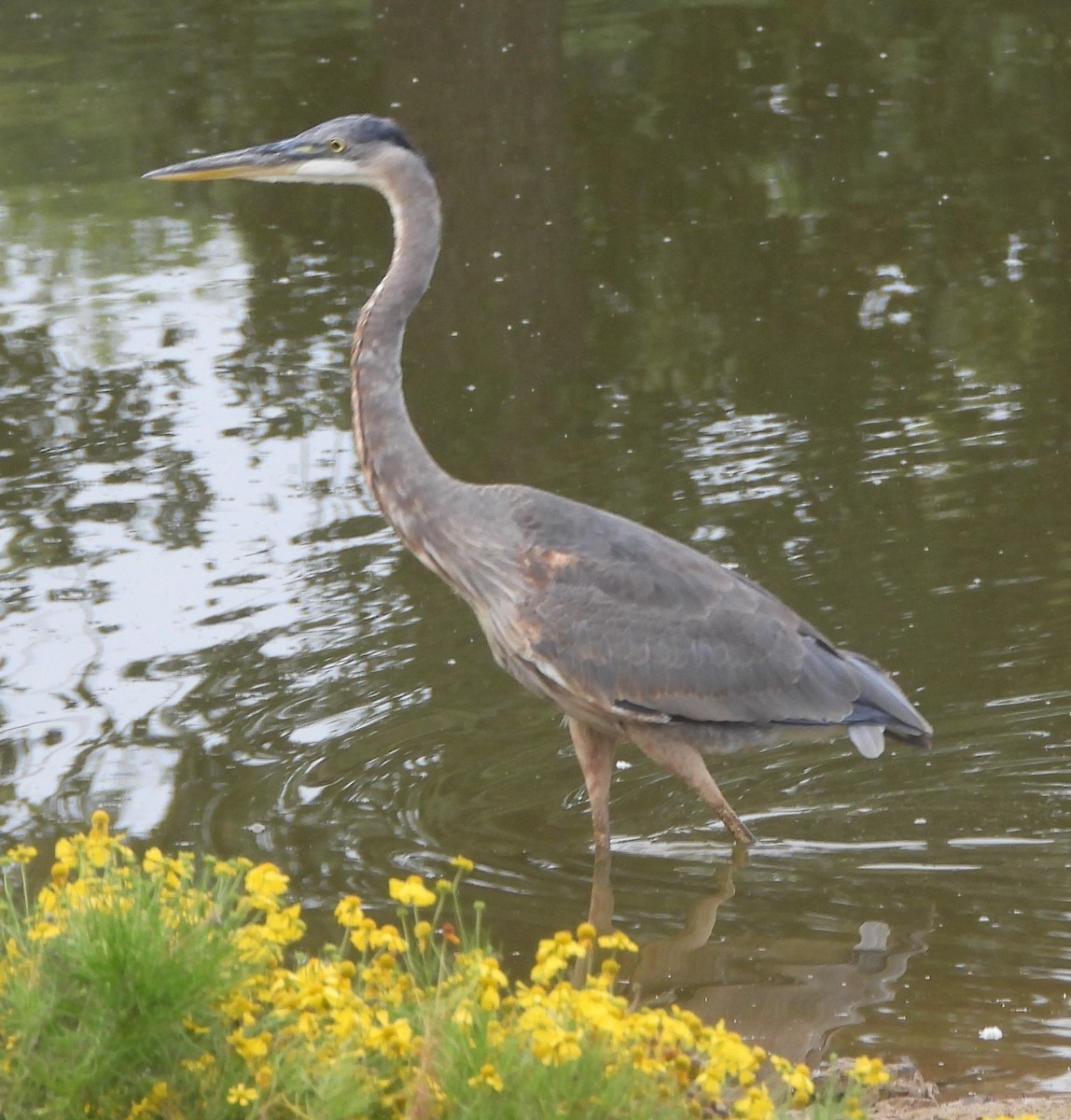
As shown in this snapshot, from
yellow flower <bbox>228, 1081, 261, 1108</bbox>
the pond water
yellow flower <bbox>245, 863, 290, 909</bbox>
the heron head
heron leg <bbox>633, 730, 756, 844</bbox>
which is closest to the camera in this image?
yellow flower <bbox>228, 1081, 261, 1108</bbox>

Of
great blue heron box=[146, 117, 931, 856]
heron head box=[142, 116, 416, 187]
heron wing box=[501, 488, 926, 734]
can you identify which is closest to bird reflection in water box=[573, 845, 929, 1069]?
great blue heron box=[146, 117, 931, 856]

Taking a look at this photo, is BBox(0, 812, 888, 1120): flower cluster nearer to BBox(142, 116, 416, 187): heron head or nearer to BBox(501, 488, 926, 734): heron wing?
BBox(501, 488, 926, 734): heron wing

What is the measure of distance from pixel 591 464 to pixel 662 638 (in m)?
3.36

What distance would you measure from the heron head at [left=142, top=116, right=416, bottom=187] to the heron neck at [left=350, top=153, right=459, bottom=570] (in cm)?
6

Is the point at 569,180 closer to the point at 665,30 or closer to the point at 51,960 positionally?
the point at 665,30

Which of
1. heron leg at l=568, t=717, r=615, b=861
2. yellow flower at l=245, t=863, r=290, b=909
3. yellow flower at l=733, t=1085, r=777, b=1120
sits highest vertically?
yellow flower at l=245, t=863, r=290, b=909

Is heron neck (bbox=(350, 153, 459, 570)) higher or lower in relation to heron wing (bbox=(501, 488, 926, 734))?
higher

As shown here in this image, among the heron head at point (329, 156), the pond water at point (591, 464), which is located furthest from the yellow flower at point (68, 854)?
the heron head at point (329, 156)

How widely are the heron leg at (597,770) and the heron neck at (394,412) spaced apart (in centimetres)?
72

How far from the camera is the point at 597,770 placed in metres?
6.14

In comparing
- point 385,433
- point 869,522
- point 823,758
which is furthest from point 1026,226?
point 385,433

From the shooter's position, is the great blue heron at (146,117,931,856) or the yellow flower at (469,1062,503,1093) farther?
the great blue heron at (146,117,931,856)

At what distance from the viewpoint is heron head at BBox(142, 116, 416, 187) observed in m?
6.20

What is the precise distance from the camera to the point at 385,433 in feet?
20.0
